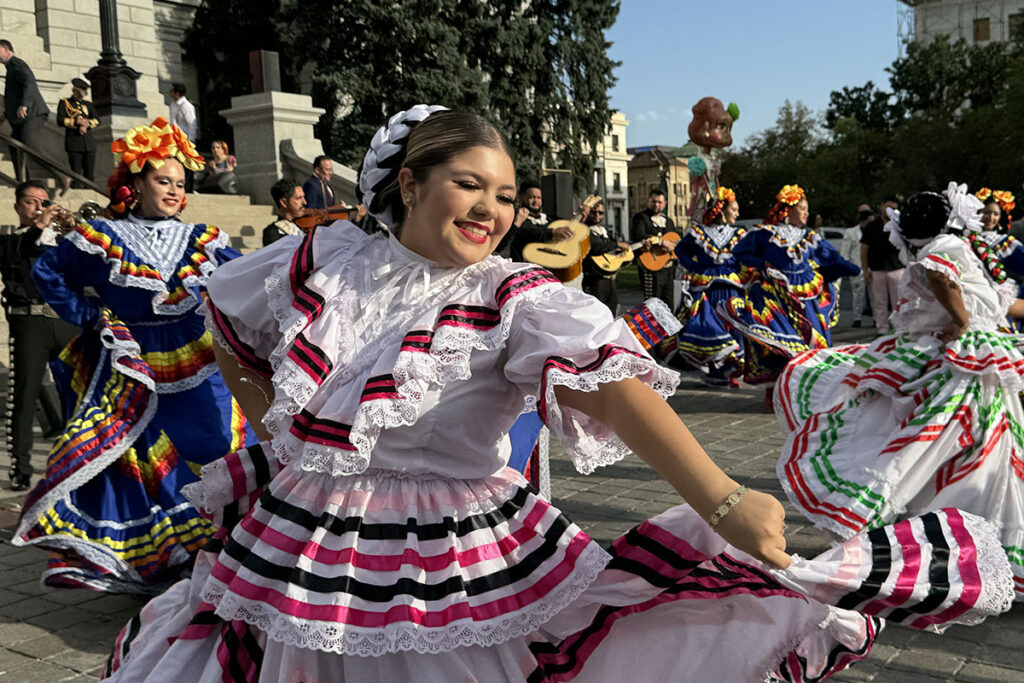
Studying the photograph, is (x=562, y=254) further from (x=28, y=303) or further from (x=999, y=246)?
(x=28, y=303)

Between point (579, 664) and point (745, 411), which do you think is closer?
point (579, 664)

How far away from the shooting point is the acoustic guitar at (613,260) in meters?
11.8

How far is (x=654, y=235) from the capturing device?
13234 mm

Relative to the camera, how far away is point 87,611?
4441 millimetres

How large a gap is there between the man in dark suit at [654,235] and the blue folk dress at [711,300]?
2.74 meters

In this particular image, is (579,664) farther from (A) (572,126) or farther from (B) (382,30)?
(A) (572,126)

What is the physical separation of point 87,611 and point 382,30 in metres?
21.3

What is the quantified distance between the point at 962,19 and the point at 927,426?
7504 centimetres

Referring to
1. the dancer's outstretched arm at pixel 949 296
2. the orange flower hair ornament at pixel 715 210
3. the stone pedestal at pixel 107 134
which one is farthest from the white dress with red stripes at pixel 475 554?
the stone pedestal at pixel 107 134

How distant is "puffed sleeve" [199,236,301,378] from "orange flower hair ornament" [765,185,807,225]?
7759 millimetres

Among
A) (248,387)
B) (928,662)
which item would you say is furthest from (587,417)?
(928,662)

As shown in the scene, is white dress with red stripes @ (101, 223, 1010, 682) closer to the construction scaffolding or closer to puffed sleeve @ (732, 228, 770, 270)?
puffed sleeve @ (732, 228, 770, 270)

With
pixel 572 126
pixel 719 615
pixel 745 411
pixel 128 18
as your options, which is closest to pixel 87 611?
pixel 719 615

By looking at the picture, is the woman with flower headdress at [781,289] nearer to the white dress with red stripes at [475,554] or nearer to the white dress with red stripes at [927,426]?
the white dress with red stripes at [927,426]
